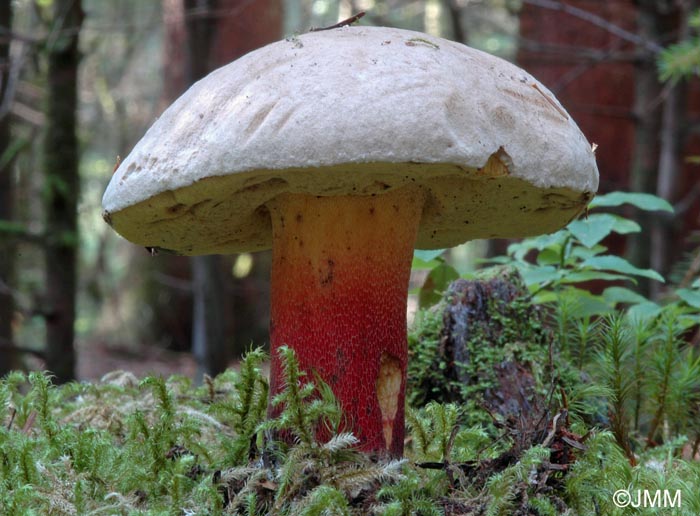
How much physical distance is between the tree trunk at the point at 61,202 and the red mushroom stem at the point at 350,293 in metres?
2.69

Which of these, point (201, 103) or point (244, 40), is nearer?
point (201, 103)

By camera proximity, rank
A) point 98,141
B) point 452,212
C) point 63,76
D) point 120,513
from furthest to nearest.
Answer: point 98,141, point 63,76, point 452,212, point 120,513

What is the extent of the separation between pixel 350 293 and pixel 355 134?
1.54 feet

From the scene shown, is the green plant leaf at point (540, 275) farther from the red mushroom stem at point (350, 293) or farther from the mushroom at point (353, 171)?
the red mushroom stem at point (350, 293)

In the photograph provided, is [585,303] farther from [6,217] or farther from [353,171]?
[6,217]

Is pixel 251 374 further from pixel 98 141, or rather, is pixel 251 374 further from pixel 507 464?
pixel 98 141

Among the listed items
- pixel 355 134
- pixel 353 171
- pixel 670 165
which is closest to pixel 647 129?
pixel 670 165

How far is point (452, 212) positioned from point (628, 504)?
787 millimetres

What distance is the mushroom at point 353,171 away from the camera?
3.82 ft

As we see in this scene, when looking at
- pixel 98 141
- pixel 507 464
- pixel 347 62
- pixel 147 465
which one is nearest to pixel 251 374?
pixel 147 465

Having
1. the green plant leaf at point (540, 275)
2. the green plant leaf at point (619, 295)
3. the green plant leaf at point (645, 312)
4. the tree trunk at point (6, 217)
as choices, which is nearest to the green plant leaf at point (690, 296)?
the green plant leaf at point (645, 312)

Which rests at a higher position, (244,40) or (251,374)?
(244,40)

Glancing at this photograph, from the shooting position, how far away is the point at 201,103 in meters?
1.36

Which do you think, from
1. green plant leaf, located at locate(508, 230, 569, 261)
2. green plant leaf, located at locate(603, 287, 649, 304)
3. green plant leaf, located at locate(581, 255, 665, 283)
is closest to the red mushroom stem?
green plant leaf, located at locate(581, 255, 665, 283)
